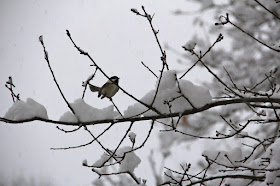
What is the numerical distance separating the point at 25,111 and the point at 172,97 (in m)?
1.02

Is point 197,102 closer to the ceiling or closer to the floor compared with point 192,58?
closer to the floor

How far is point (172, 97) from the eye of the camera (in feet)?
6.41

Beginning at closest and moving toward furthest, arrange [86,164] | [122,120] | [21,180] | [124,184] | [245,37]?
[122,120], [86,164], [124,184], [245,37], [21,180]

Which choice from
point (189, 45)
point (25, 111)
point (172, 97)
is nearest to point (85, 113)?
point (25, 111)

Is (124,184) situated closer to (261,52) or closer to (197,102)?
(197,102)

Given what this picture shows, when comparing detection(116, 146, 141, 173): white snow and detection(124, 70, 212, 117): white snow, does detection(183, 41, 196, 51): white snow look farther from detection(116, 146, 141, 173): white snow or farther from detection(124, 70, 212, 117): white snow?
detection(116, 146, 141, 173): white snow

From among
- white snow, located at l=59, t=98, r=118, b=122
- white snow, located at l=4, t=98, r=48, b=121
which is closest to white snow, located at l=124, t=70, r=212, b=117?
white snow, located at l=59, t=98, r=118, b=122

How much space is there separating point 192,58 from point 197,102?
286 cm

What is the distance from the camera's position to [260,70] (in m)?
4.49

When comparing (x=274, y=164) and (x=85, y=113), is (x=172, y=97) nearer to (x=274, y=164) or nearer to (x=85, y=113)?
(x=85, y=113)

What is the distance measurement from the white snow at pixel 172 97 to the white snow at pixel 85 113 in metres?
0.12

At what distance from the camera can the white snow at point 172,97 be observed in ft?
6.33

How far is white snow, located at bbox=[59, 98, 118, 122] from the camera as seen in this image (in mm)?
1847

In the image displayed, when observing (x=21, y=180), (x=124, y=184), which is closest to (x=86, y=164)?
(x=124, y=184)
